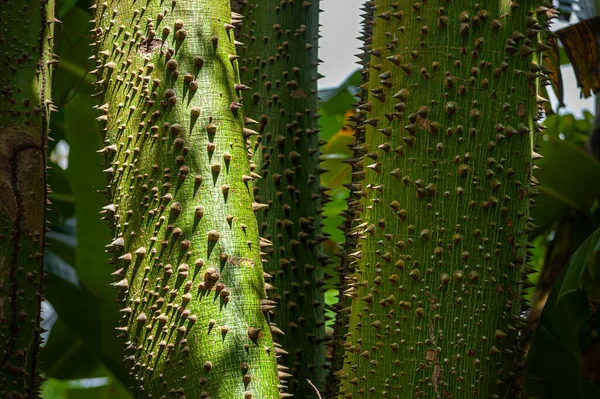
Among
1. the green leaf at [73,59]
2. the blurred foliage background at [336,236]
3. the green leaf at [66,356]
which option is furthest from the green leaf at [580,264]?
the green leaf at [66,356]

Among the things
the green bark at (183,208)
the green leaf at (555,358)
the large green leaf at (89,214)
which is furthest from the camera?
the large green leaf at (89,214)

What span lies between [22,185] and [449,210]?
0.75 meters

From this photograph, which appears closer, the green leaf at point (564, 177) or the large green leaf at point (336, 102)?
the green leaf at point (564, 177)

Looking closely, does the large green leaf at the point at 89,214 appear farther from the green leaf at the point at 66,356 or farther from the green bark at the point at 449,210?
the green bark at the point at 449,210

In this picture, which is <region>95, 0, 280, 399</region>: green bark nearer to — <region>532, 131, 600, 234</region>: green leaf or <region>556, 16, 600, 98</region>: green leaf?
<region>556, 16, 600, 98</region>: green leaf

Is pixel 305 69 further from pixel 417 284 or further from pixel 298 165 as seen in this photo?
pixel 417 284

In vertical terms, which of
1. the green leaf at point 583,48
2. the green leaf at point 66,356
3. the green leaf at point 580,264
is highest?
the green leaf at point 583,48

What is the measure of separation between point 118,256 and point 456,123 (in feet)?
1.92

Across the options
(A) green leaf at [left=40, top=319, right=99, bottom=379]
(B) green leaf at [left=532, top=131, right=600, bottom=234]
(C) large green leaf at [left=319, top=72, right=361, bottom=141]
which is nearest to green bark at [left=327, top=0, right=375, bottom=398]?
(B) green leaf at [left=532, top=131, right=600, bottom=234]

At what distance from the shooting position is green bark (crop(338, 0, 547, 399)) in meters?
1.06

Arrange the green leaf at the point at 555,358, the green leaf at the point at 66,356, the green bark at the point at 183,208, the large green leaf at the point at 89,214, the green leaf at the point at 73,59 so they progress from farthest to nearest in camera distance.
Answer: the green leaf at the point at 66,356 < the green leaf at the point at 73,59 < the large green leaf at the point at 89,214 < the green leaf at the point at 555,358 < the green bark at the point at 183,208

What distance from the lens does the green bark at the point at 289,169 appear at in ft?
4.80

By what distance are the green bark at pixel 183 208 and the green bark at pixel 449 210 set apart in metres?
0.21

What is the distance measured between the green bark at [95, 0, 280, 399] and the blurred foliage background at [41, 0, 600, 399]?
58cm
